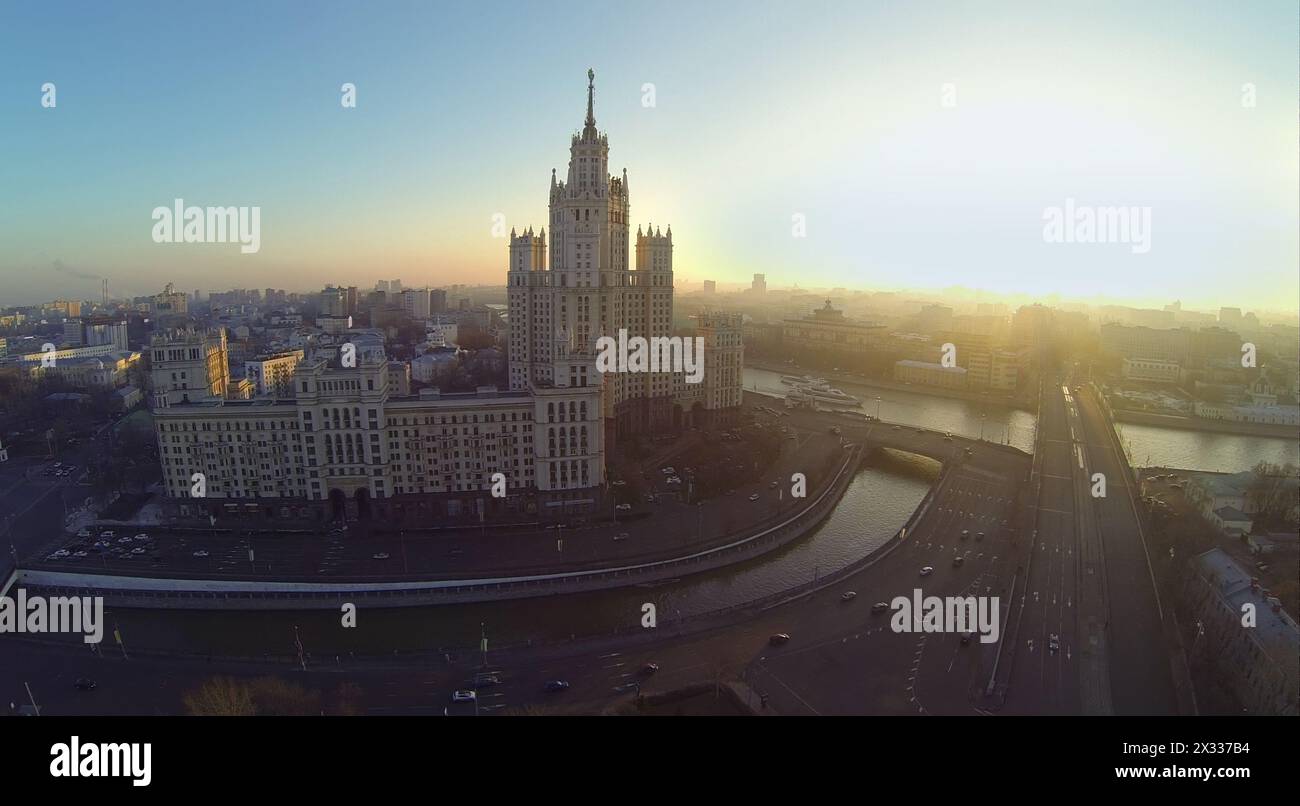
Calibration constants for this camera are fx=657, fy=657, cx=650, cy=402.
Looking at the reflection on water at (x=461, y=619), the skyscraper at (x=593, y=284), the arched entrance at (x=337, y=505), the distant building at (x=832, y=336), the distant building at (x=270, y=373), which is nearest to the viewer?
the reflection on water at (x=461, y=619)

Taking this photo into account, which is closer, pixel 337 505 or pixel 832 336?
pixel 337 505

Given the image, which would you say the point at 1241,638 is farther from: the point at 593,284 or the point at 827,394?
the point at 827,394

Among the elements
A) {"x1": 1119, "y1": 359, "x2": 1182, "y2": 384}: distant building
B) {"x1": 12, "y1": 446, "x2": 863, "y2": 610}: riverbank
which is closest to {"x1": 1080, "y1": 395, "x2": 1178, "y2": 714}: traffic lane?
{"x1": 12, "y1": 446, "x2": 863, "y2": 610}: riverbank

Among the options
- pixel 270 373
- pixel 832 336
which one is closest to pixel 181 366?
pixel 270 373

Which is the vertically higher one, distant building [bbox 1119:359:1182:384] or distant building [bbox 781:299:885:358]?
distant building [bbox 781:299:885:358]

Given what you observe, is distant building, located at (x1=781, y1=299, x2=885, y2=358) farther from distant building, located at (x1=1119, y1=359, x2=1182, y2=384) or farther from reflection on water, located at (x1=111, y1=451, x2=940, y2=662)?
reflection on water, located at (x1=111, y1=451, x2=940, y2=662)

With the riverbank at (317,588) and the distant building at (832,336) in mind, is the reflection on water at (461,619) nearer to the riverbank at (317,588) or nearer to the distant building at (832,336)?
the riverbank at (317,588)

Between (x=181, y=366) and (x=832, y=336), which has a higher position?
(x=832, y=336)

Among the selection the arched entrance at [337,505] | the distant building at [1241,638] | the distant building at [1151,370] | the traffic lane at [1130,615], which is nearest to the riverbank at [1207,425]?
the traffic lane at [1130,615]
